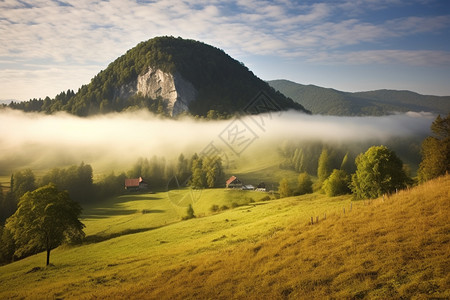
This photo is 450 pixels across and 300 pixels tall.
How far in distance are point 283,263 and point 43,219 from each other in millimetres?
35427

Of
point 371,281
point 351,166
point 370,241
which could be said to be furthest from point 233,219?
point 351,166

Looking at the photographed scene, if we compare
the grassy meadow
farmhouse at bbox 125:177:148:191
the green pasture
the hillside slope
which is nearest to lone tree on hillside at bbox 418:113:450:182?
the grassy meadow

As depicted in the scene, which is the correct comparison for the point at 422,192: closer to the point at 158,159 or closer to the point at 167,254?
the point at 167,254

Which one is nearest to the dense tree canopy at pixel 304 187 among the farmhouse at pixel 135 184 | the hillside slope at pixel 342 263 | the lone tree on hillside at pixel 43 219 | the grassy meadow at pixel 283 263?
the grassy meadow at pixel 283 263

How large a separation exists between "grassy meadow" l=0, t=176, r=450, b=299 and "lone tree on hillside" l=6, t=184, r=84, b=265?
356 centimetres

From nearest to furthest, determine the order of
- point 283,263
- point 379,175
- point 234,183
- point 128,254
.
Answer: point 283,263 < point 128,254 < point 379,175 < point 234,183

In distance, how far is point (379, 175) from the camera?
153 ft

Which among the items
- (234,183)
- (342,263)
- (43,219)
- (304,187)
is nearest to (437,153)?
(342,263)

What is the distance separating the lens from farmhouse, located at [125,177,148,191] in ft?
407

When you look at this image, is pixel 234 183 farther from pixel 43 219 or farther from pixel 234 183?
pixel 43 219

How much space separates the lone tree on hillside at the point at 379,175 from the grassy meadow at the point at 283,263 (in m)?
11.0

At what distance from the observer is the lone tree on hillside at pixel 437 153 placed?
1713 inches

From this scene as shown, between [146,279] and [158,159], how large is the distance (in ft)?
386

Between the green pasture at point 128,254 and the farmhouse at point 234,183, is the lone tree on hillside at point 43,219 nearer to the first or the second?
the green pasture at point 128,254
